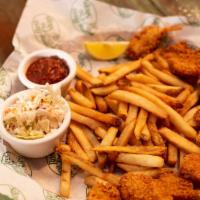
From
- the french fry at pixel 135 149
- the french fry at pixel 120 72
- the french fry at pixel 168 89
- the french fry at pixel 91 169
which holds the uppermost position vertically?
the french fry at pixel 168 89

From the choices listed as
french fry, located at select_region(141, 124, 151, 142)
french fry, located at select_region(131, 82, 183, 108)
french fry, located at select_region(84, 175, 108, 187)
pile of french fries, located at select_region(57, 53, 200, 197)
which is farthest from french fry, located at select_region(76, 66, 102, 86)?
french fry, located at select_region(84, 175, 108, 187)

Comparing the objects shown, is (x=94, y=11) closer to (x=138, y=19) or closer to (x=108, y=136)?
(x=138, y=19)

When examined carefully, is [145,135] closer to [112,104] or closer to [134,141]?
[134,141]

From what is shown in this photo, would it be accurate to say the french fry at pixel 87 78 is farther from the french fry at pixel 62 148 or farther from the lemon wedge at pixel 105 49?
the french fry at pixel 62 148

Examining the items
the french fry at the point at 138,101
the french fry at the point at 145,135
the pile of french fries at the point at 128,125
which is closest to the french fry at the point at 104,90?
the pile of french fries at the point at 128,125

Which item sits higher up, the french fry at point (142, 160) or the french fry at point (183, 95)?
the french fry at point (183, 95)

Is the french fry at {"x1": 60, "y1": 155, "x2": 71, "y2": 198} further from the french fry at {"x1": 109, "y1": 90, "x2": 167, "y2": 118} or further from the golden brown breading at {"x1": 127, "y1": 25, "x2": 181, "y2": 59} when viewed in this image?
the golden brown breading at {"x1": 127, "y1": 25, "x2": 181, "y2": 59}
